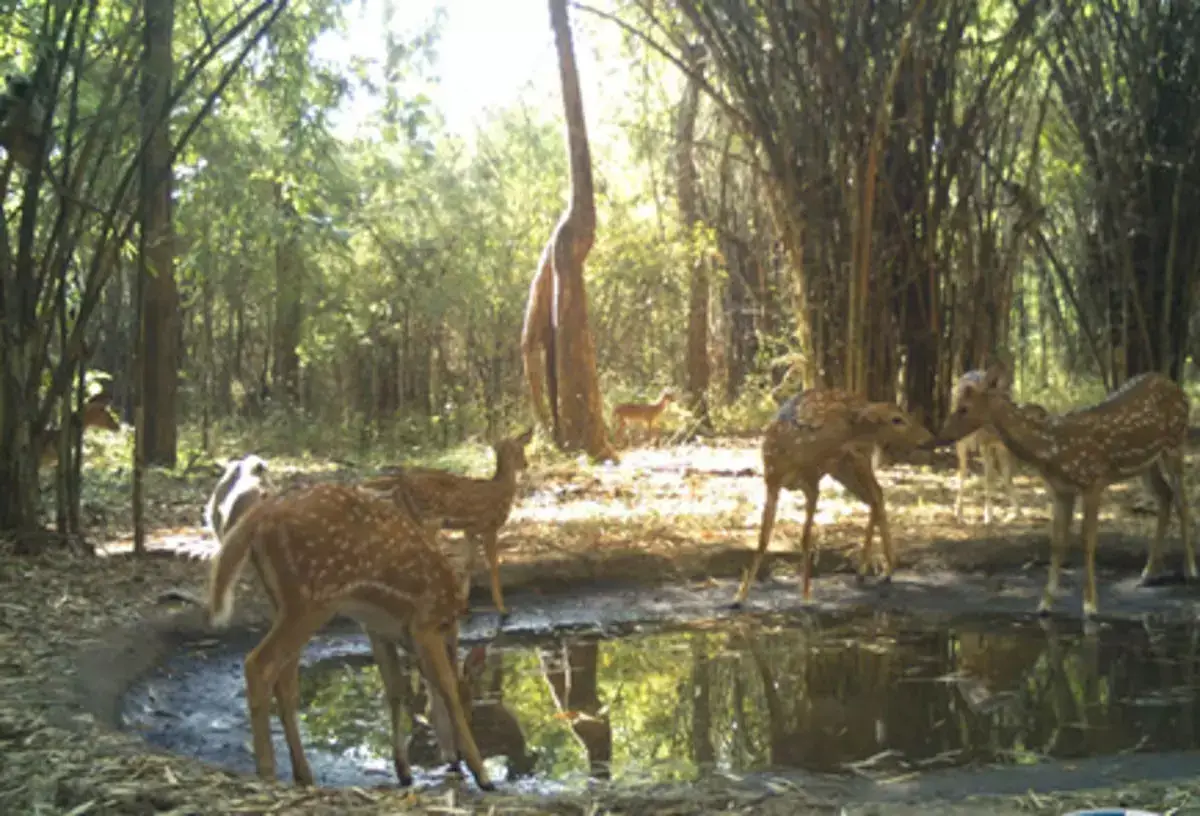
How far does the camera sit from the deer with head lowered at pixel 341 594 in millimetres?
4055

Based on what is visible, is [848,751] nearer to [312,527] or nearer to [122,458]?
[312,527]

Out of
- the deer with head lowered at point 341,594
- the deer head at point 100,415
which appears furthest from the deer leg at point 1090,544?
the deer head at point 100,415

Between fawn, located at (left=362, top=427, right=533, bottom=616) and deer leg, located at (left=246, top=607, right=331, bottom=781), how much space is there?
2.28 meters

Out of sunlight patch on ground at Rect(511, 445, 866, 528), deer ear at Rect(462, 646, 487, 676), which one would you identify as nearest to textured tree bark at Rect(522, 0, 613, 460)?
sunlight patch on ground at Rect(511, 445, 866, 528)

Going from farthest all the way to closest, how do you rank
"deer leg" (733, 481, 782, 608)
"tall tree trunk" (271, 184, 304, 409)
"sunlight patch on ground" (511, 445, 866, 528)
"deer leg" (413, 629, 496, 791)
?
"tall tree trunk" (271, 184, 304, 409), "sunlight patch on ground" (511, 445, 866, 528), "deer leg" (733, 481, 782, 608), "deer leg" (413, 629, 496, 791)

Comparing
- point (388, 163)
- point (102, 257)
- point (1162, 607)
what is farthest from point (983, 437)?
point (388, 163)

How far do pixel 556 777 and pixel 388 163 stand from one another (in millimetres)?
20216

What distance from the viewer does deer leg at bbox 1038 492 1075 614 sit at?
667 centimetres

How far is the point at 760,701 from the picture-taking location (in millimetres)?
5121

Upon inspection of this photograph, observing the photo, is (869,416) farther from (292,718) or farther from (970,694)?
(292,718)

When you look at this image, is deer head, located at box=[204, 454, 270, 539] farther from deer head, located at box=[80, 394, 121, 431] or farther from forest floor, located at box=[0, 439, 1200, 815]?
deer head, located at box=[80, 394, 121, 431]

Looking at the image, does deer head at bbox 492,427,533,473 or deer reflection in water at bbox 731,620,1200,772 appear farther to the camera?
deer head at bbox 492,427,533,473

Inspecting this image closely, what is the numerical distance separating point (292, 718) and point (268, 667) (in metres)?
0.21

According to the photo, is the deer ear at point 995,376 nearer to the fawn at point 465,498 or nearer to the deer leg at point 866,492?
the deer leg at point 866,492
